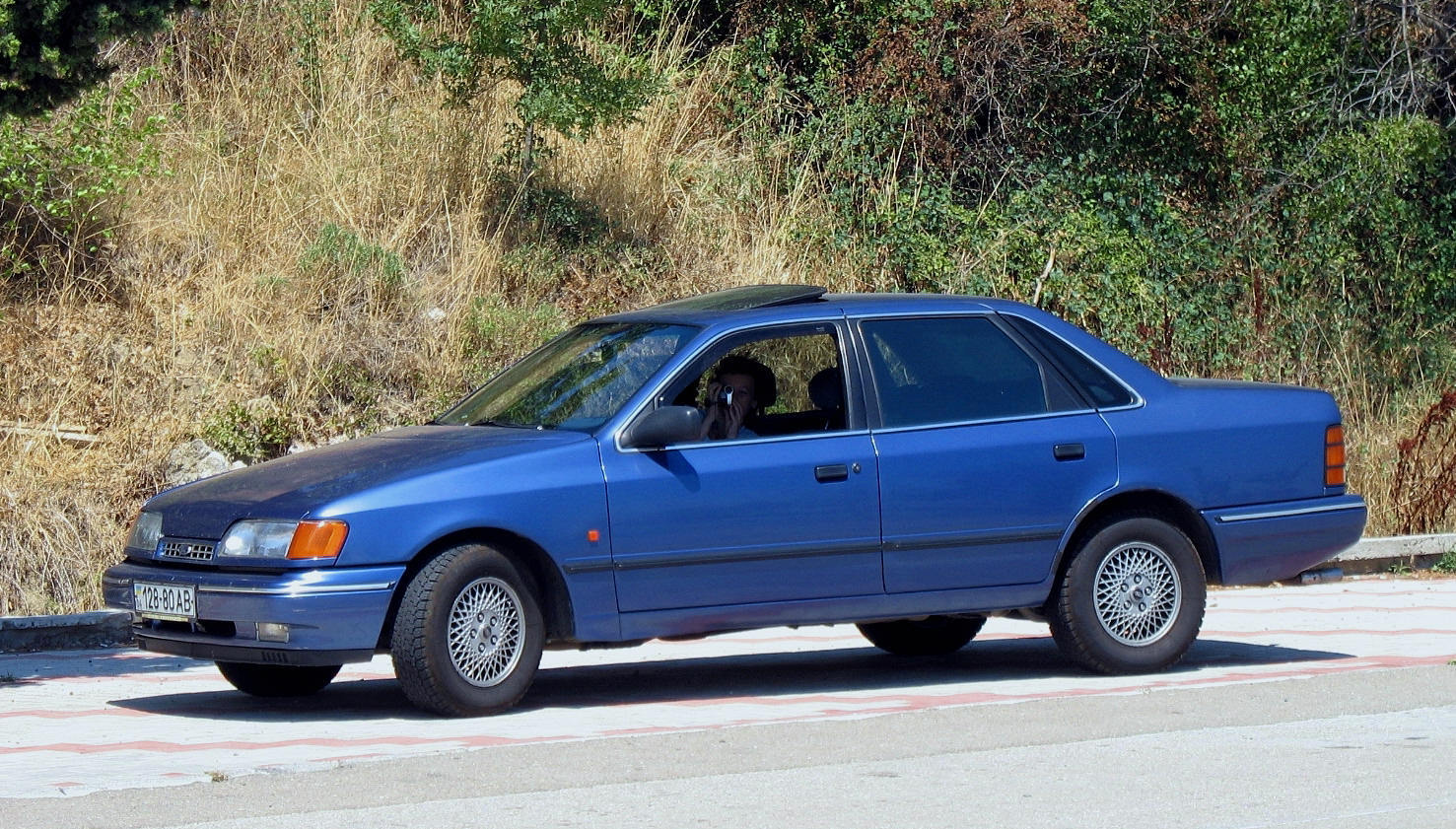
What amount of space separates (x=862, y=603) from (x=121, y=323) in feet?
25.8

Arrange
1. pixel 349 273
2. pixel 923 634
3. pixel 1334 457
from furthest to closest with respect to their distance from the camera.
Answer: pixel 349 273 < pixel 923 634 < pixel 1334 457

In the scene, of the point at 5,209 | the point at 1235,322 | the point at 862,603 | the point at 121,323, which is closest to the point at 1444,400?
the point at 1235,322

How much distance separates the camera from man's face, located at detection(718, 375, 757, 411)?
8.23 meters

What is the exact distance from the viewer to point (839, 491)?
26.1ft

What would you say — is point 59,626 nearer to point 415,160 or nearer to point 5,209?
point 5,209

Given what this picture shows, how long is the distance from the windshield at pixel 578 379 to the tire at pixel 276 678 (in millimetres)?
1293

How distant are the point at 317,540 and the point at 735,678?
2.60m

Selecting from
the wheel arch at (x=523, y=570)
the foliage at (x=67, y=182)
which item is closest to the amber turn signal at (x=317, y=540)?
the wheel arch at (x=523, y=570)

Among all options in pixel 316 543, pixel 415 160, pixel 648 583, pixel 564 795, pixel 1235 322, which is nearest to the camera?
pixel 564 795

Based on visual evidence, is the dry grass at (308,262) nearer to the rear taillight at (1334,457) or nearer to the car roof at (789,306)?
the car roof at (789,306)

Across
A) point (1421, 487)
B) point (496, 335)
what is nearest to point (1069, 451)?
point (496, 335)

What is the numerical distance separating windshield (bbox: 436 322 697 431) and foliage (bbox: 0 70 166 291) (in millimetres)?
6259

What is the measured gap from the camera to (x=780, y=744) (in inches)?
275

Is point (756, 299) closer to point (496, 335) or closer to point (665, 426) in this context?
point (665, 426)
